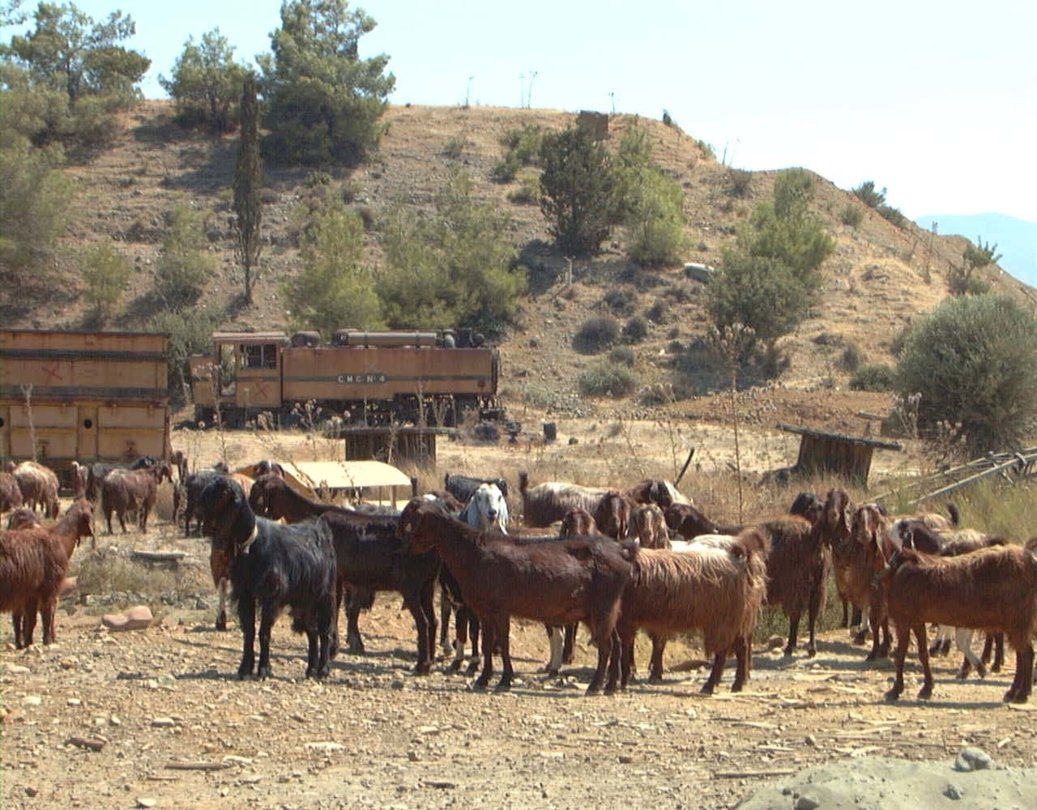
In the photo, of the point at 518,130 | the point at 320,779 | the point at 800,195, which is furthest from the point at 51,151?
the point at 320,779

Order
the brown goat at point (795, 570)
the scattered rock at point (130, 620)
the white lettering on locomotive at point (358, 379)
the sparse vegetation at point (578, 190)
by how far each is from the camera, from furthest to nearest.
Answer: the sparse vegetation at point (578, 190), the white lettering on locomotive at point (358, 379), the brown goat at point (795, 570), the scattered rock at point (130, 620)

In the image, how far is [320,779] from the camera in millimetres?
8461

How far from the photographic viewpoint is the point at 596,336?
60.8m

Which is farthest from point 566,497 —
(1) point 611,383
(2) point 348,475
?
(1) point 611,383

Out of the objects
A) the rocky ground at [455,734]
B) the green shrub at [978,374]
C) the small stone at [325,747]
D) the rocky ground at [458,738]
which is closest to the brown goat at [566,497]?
the rocky ground at [455,734]

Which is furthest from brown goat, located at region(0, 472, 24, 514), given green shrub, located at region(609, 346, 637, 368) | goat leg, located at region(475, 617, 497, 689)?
green shrub, located at region(609, 346, 637, 368)

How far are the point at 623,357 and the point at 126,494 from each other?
38680 millimetres

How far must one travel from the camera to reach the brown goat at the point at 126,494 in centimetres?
1972

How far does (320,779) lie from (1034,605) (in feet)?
18.3

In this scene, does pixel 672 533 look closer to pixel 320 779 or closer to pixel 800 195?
pixel 320 779

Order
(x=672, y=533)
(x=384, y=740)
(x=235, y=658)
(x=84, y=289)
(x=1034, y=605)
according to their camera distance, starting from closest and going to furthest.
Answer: (x=384, y=740) → (x=1034, y=605) → (x=235, y=658) → (x=672, y=533) → (x=84, y=289)

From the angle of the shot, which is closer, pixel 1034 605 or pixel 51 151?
pixel 1034 605

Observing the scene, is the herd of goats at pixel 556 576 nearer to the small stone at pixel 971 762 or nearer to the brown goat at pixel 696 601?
the brown goat at pixel 696 601

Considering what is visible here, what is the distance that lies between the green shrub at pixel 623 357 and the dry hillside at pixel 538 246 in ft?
2.13
